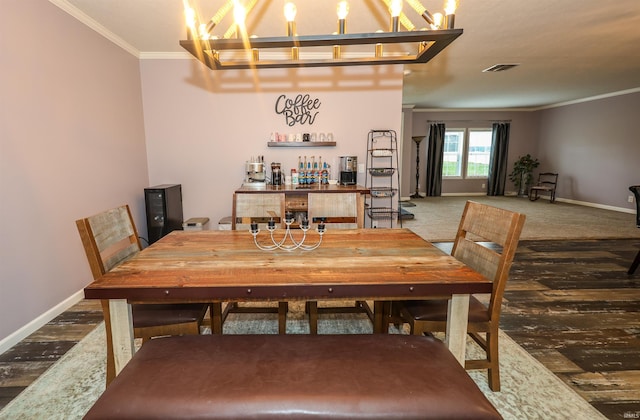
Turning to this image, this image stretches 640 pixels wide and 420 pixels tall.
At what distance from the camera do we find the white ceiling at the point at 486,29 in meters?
2.68

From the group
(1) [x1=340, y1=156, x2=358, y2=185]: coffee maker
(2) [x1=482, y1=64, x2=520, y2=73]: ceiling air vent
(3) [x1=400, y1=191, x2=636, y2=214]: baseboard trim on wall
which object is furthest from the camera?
(3) [x1=400, y1=191, x2=636, y2=214]: baseboard trim on wall

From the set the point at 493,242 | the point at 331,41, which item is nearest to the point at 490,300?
the point at 493,242

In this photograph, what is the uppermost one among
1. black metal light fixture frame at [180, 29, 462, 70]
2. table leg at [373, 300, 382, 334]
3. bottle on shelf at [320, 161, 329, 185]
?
black metal light fixture frame at [180, 29, 462, 70]

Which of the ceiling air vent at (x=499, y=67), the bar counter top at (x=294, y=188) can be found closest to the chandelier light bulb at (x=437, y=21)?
the bar counter top at (x=294, y=188)

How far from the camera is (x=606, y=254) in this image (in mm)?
3896

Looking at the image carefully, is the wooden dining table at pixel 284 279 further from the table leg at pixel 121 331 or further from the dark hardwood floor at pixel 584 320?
the dark hardwood floor at pixel 584 320

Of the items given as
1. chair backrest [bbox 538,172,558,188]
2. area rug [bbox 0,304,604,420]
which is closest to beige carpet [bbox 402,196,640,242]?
chair backrest [bbox 538,172,558,188]

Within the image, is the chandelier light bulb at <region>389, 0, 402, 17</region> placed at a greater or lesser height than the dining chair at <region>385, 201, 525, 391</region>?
greater

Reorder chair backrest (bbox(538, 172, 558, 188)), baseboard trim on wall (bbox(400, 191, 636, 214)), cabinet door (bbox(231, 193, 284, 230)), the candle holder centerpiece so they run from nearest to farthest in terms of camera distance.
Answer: the candle holder centerpiece
cabinet door (bbox(231, 193, 284, 230))
baseboard trim on wall (bbox(400, 191, 636, 214))
chair backrest (bbox(538, 172, 558, 188))

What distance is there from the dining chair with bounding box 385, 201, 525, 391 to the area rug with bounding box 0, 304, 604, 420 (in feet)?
0.42

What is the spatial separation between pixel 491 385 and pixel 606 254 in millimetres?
3474

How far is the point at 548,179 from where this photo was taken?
→ 8625mm

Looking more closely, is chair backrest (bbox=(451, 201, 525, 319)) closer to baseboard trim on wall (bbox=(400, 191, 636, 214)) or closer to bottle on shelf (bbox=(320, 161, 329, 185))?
bottle on shelf (bbox=(320, 161, 329, 185))

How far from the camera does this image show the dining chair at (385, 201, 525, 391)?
1385 millimetres
